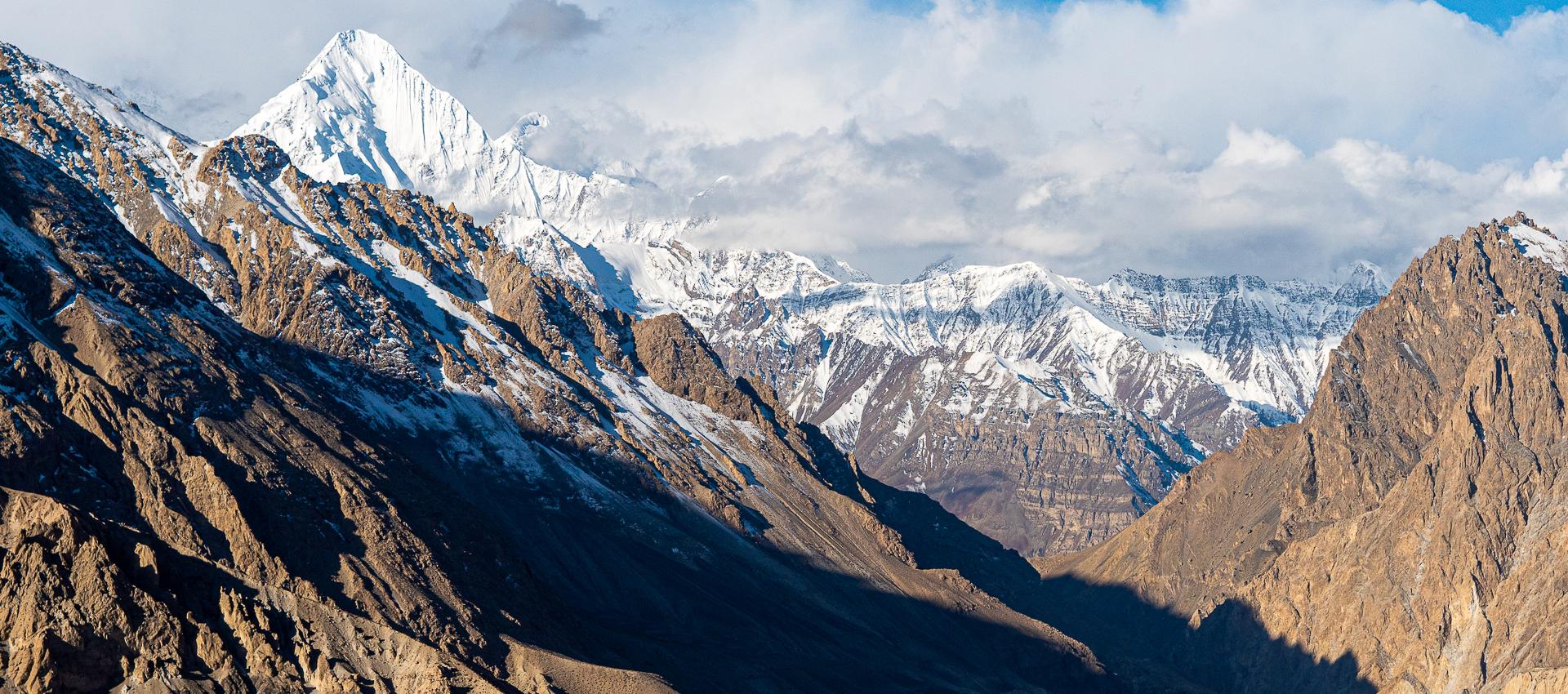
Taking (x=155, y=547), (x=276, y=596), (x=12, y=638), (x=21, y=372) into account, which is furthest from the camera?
(x=21, y=372)

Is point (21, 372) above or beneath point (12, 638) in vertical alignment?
above

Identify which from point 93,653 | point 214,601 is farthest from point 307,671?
point 93,653

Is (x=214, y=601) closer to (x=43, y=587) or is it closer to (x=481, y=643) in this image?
(x=43, y=587)

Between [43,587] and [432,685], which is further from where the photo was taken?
[432,685]

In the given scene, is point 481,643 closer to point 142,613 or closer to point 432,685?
point 432,685

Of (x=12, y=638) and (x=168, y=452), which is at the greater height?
(x=168, y=452)

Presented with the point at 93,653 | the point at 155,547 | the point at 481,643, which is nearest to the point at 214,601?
the point at 155,547

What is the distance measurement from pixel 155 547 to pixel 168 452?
7807 cm

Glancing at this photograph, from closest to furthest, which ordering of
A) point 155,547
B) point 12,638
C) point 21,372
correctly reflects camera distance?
point 12,638 < point 155,547 < point 21,372

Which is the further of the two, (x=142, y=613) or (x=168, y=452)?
(x=168, y=452)

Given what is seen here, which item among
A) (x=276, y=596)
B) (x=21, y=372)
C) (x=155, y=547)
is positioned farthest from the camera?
(x=21, y=372)

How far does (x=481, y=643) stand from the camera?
196750 millimetres

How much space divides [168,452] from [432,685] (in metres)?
76.2

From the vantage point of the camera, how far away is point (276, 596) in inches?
5202
